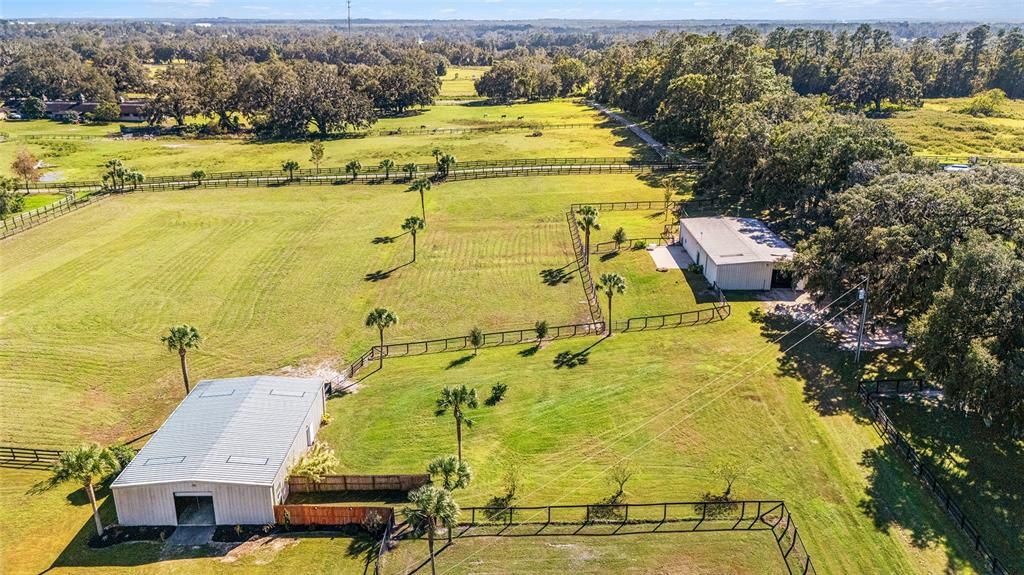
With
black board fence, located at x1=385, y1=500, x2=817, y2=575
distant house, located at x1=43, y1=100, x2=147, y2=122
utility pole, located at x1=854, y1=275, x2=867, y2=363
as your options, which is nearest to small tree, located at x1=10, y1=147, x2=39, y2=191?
distant house, located at x1=43, y1=100, x2=147, y2=122

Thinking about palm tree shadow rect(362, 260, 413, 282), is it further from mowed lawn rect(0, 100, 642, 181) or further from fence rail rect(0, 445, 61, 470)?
mowed lawn rect(0, 100, 642, 181)

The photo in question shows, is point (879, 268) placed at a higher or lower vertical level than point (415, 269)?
higher

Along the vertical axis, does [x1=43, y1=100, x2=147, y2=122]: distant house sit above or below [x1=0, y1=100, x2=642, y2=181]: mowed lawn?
above

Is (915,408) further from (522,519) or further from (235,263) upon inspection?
(235,263)

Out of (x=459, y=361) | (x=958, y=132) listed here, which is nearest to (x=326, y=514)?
(x=459, y=361)

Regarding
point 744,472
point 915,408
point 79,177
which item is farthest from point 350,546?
point 79,177

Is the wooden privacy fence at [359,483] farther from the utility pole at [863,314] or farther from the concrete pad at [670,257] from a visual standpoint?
the concrete pad at [670,257]
